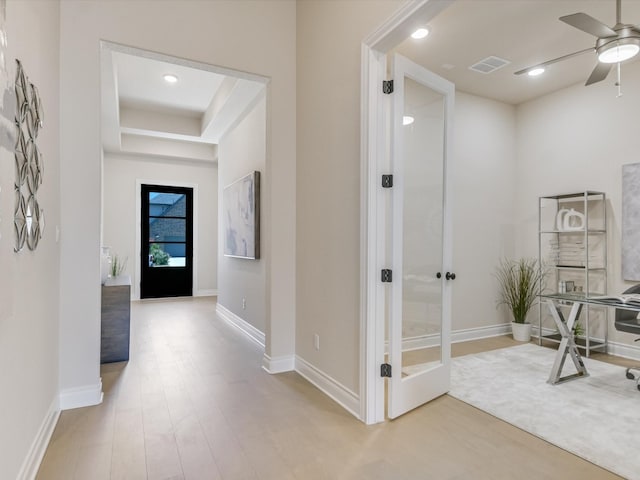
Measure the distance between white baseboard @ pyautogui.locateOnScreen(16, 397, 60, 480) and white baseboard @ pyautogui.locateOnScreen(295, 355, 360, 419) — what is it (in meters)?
1.72

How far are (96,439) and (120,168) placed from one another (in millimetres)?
6467

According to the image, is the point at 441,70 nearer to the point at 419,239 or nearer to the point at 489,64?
the point at 489,64

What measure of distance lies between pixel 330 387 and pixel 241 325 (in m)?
2.39

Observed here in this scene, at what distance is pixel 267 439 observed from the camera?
7.11 ft

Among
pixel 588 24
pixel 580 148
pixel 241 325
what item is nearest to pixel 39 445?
pixel 241 325

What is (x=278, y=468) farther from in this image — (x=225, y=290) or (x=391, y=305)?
(x=225, y=290)

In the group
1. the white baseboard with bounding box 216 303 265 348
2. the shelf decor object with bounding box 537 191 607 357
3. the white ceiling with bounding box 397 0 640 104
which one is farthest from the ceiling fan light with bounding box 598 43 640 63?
the white baseboard with bounding box 216 303 265 348

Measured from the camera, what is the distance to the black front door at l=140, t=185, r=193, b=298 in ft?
25.3

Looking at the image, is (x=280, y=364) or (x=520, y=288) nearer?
(x=280, y=364)

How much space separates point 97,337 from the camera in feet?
8.80

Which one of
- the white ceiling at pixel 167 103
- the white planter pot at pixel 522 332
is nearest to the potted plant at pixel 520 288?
the white planter pot at pixel 522 332

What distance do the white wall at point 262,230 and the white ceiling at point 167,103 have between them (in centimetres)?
26

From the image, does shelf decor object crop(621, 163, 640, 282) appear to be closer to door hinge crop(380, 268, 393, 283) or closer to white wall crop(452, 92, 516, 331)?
white wall crop(452, 92, 516, 331)

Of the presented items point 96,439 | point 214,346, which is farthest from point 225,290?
point 96,439
